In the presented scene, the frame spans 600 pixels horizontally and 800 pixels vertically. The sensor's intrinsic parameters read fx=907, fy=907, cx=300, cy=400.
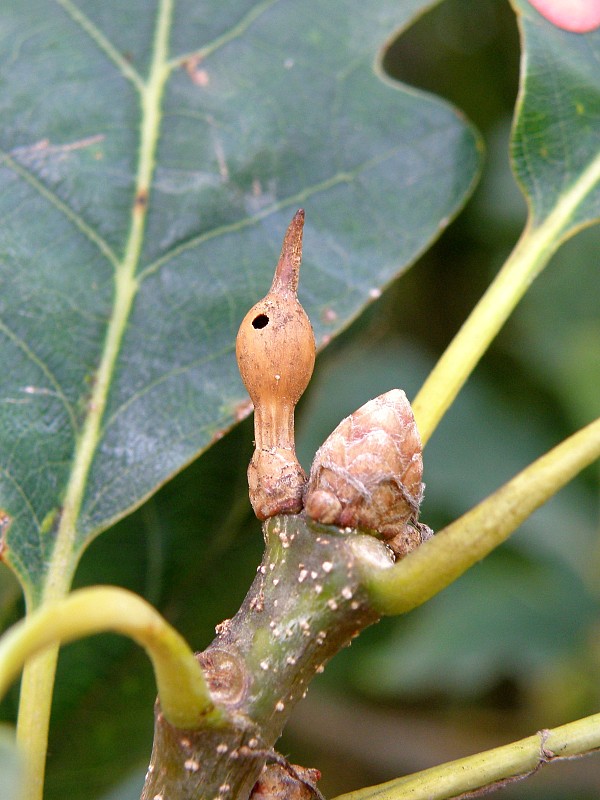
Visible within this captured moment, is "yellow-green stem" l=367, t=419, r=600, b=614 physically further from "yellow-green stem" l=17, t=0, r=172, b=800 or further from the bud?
"yellow-green stem" l=17, t=0, r=172, b=800

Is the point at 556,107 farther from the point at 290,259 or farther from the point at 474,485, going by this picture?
the point at 474,485

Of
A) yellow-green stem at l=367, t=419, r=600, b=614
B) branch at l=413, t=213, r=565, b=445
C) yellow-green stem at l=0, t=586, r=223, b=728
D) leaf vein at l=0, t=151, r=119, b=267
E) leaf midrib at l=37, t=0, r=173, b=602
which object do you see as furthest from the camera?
leaf vein at l=0, t=151, r=119, b=267

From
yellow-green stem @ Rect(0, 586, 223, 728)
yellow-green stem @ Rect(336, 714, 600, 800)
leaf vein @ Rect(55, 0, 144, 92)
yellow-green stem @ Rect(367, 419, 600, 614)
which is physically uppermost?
leaf vein @ Rect(55, 0, 144, 92)

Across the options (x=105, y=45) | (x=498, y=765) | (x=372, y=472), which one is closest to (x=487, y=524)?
(x=372, y=472)

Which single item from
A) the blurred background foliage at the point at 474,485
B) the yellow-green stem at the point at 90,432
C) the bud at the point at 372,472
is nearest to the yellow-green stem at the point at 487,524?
the bud at the point at 372,472

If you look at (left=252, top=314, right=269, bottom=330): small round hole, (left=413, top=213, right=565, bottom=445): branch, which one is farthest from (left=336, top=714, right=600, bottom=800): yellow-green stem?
(left=252, top=314, right=269, bottom=330): small round hole
